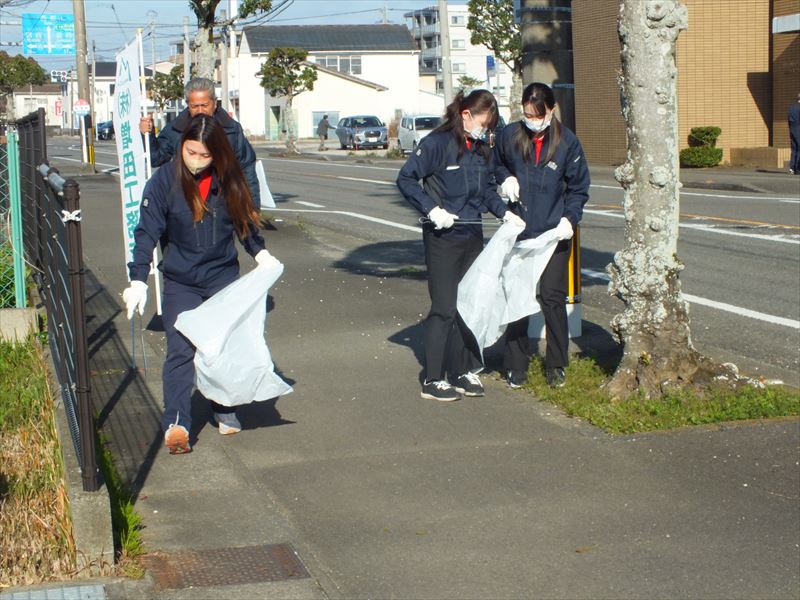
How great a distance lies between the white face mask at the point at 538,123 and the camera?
7.07m

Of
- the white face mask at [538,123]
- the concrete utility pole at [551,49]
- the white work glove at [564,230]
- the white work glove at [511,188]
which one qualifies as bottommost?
the white work glove at [564,230]

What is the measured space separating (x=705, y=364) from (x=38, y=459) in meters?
3.88

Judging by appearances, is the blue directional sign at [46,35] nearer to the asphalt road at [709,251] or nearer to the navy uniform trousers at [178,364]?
the asphalt road at [709,251]

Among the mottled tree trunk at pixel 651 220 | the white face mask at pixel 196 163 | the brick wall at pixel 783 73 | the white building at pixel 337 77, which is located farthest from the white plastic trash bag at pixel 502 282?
the white building at pixel 337 77

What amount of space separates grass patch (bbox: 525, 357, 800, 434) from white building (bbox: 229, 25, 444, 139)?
2921 inches

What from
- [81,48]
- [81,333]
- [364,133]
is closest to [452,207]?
[81,333]

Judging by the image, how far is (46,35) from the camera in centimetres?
5134

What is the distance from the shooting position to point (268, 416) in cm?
685

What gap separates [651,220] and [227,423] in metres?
2.75

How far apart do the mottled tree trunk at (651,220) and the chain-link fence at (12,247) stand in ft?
14.7

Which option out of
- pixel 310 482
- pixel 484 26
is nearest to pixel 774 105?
pixel 484 26

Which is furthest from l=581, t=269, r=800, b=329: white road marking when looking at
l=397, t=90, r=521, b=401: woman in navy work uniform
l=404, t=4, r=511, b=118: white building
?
l=404, t=4, r=511, b=118: white building

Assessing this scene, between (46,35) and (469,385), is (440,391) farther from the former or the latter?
(46,35)

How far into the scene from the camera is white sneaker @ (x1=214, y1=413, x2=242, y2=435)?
21.1 feet
